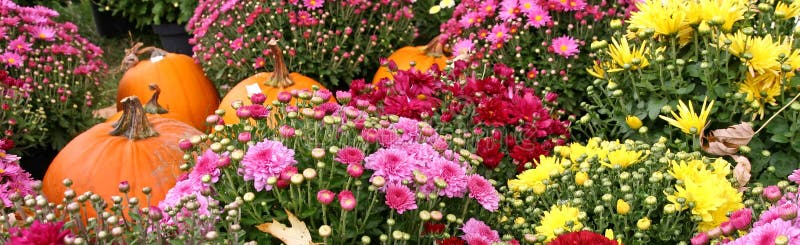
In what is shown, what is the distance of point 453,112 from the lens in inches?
92.4

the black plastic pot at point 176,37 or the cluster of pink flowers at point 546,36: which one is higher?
the cluster of pink flowers at point 546,36

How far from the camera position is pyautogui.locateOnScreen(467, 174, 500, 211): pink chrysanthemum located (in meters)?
1.73

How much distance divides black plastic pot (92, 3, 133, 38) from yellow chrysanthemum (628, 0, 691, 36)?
6.14m

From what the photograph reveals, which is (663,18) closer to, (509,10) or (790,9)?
(790,9)

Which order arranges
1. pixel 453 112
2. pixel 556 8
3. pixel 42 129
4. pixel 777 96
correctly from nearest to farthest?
pixel 777 96 → pixel 453 112 → pixel 556 8 → pixel 42 129

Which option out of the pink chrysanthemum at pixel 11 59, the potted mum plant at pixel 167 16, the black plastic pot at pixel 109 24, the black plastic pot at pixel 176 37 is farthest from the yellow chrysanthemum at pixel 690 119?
the black plastic pot at pixel 109 24

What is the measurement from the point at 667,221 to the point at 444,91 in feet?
3.30

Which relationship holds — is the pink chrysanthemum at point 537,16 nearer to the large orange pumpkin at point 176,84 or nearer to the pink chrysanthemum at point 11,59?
the large orange pumpkin at point 176,84

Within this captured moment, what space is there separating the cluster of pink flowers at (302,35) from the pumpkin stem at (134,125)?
0.92 metres

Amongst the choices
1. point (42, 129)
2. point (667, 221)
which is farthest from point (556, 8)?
point (42, 129)

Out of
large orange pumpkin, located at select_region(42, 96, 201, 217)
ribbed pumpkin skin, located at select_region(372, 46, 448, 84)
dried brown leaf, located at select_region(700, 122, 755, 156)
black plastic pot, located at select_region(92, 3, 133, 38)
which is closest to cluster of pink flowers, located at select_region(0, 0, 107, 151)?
large orange pumpkin, located at select_region(42, 96, 201, 217)

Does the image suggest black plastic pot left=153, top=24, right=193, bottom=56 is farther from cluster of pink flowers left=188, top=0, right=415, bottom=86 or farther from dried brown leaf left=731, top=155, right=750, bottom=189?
dried brown leaf left=731, top=155, right=750, bottom=189

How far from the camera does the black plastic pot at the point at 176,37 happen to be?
20.6 ft

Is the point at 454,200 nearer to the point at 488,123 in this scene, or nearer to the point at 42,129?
the point at 488,123
